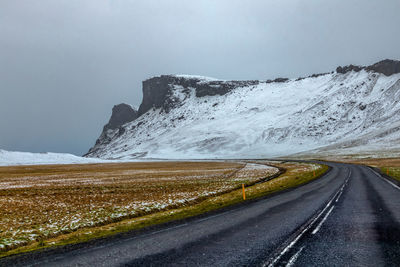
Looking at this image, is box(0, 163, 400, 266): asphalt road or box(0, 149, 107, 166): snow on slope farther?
box(0, 149, 107, 166): snow on slope

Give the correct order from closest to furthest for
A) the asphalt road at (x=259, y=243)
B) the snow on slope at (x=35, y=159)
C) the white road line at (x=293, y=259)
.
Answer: the white road line at (x=293, y=259)
the asphalt road at (x=259, y=243)
the snow on slope at (x=35, y=159)

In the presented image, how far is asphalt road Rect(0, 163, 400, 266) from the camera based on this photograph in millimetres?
8888

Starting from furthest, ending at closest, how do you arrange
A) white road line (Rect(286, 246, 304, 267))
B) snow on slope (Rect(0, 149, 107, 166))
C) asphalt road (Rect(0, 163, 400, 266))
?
snow on slope (Rect(0, 149, 107, 166)) → asphalt road (Rect(0, 163, 400, 266)) → white road line (Rect(286, 246, 304, 267))

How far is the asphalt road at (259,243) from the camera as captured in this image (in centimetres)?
889

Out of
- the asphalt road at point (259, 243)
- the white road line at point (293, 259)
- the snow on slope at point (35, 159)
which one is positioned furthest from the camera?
the snow on slope at point (35, 159)

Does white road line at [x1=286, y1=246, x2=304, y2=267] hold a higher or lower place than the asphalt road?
higher

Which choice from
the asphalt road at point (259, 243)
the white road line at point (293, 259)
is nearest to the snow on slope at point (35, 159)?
the asphalt road at point (259, 243)

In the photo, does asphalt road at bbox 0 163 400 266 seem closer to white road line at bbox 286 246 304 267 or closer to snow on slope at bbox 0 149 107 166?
white road line at bbox 286 246 304 267

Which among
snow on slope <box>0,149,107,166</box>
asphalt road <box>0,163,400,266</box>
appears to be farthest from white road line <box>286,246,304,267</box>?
snow on slope <box>0,149,107,166</box>

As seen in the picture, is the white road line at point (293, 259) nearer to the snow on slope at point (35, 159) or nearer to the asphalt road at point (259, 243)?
the asphalt road at point (259, 243)

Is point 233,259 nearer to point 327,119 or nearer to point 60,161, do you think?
point 60,161

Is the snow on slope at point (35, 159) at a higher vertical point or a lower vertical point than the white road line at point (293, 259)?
higher

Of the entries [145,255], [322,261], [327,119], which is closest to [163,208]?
[145,255]

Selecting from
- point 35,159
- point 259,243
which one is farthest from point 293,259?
point 35,159
